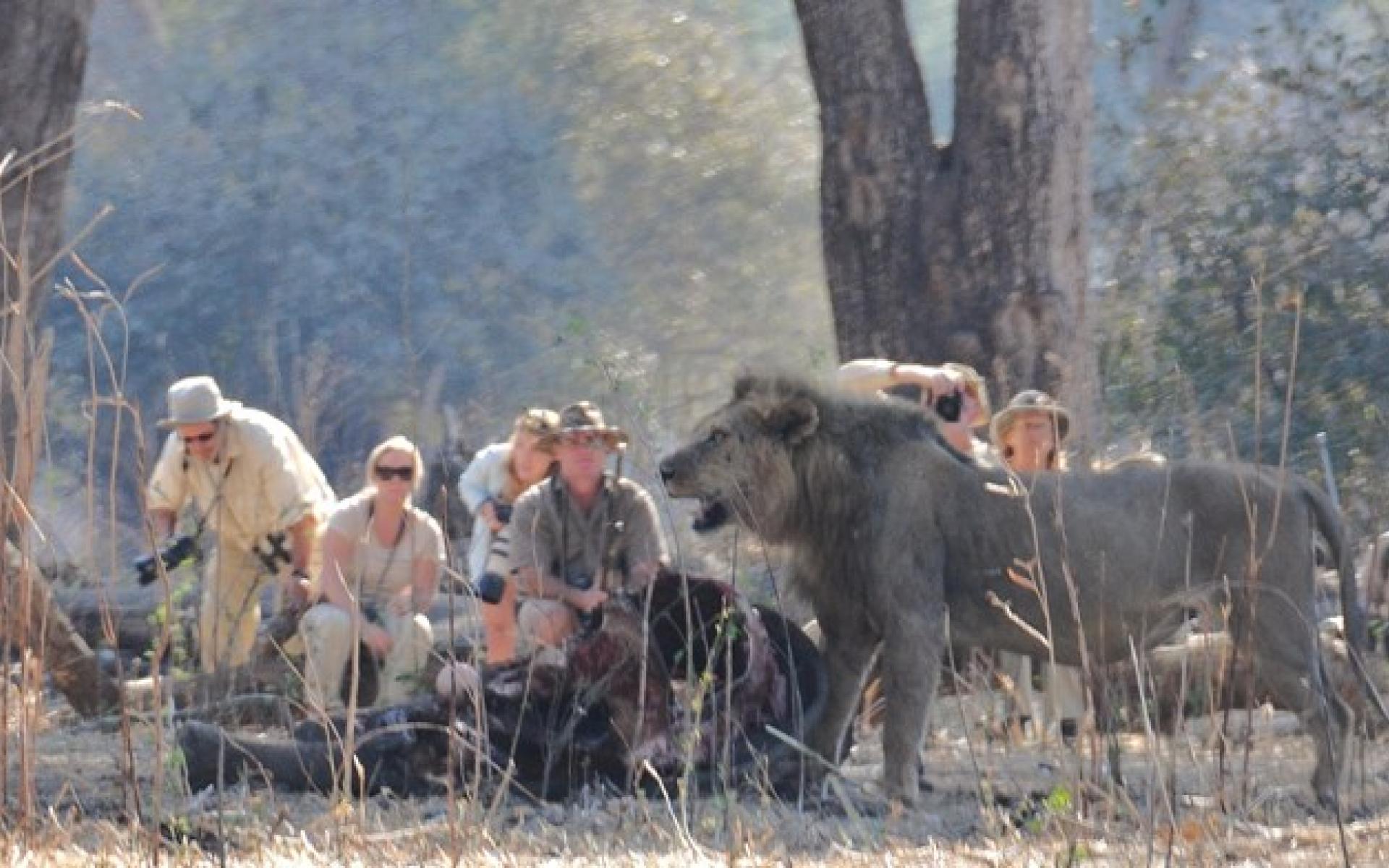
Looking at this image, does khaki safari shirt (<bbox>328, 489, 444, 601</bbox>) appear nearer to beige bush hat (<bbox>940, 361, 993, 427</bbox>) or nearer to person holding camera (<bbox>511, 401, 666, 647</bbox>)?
person holding camera (<bbox>511, 401, 666, 647</bbox>)

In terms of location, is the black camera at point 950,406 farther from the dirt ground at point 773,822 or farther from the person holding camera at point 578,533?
the dirt ground at point 773,822

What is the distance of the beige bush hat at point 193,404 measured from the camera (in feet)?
34.1

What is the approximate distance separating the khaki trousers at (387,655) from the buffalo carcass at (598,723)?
186cm

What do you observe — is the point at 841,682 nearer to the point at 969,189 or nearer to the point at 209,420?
the point at 209,420

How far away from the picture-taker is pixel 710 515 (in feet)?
25.7

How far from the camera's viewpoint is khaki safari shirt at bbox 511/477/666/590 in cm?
867

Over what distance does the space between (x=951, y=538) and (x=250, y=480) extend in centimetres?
395

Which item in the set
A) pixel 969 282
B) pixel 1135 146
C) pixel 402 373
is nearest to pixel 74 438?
pixel 402 373

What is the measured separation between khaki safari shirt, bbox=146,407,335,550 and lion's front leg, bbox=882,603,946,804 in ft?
12.2

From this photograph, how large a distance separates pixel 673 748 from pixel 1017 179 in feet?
15.9

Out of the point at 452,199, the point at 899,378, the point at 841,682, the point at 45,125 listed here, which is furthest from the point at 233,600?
the point at 452,199

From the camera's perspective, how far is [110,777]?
7.24 m

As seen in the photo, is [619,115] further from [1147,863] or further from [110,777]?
[1147,863]

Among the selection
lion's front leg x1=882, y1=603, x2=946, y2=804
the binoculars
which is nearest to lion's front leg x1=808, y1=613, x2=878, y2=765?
lion's front leg x1=882, y1=603, x2=946, y2=804
